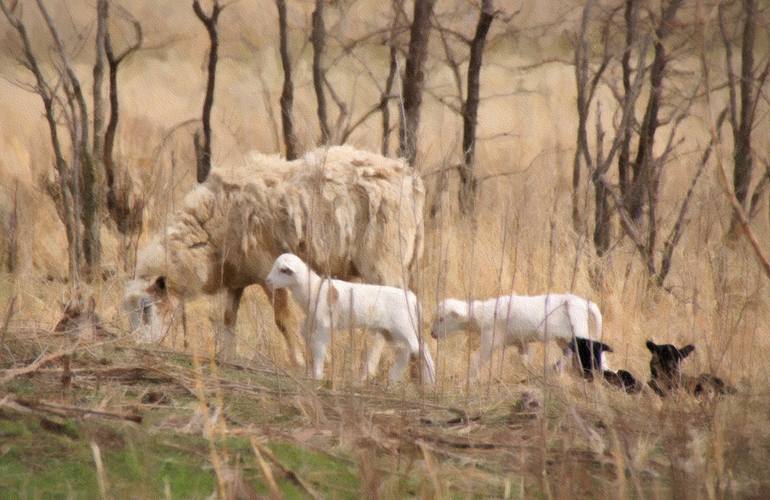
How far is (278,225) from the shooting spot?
26.3 feet

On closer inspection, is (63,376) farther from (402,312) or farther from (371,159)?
(371,159)

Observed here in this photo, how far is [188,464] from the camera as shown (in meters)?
3.64

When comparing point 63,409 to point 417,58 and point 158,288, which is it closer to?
point 158,288

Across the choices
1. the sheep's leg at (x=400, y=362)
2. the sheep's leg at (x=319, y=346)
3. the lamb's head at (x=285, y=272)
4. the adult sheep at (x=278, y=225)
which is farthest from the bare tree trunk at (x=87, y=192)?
the sheep's leg at (x=400, y=362)

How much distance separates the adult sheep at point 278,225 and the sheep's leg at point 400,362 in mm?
681

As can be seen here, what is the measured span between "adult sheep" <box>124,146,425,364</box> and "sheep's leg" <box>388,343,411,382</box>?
68 centimetres

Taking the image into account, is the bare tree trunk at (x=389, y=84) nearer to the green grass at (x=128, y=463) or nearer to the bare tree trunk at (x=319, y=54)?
the bare tree trunk at (x=319, y=54)

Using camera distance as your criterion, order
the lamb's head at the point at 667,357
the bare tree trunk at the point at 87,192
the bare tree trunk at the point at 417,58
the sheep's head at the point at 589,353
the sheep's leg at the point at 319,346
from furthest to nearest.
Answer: the bare tree trunk at the point at 417,58 < the bare tree trunk at the point at 87,192 < the sheep's leg at the point at 319,346 < the sheep's head at the point at 589,353 < the lamb's head at the point at 667,357

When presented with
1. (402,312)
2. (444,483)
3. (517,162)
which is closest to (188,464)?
(444,483)

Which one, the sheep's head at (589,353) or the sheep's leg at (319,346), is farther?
the sheep's leg at (319,346)

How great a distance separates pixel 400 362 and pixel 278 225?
1364mm

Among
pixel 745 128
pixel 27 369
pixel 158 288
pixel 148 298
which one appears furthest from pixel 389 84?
pixel 27 369

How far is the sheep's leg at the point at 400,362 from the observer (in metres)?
7.16

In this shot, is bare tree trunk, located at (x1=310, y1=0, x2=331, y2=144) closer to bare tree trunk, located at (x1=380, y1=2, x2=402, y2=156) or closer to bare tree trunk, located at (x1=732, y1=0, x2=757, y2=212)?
bare tree trunk, located at (x1=380, y1=2, x2=402, y2=156)
